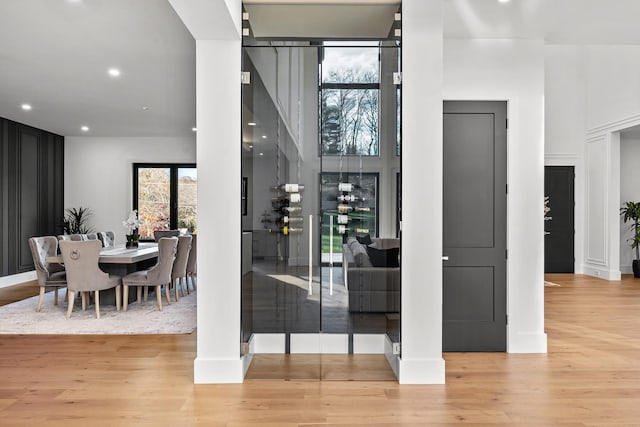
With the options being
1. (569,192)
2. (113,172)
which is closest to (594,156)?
(569,192)

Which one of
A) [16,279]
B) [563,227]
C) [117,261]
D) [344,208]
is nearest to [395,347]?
[344,208]

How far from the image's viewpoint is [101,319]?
16.2 feet

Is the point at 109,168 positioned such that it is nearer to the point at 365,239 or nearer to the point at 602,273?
the point at 365,239

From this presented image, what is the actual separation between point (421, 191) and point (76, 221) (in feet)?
28.6

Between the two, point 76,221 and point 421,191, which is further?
point 76,221

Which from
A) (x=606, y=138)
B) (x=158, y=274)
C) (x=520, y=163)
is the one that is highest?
(x=606, y=138)

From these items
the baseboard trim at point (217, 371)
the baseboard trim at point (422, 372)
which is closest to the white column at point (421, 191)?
the baseboard trim at point (422, 372)

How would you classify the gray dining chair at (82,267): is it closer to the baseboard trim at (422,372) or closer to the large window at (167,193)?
the baseboard trim at (422,372)

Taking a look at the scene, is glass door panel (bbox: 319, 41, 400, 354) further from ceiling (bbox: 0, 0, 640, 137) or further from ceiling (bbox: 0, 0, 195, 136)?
ceiling (bbox: 0, 0, 195, 136)

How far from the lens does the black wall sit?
7.60 m

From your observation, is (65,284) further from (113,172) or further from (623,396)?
(623,396)

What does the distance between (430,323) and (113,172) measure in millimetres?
8628

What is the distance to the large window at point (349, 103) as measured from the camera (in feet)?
10.9

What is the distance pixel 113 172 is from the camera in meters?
9.51
